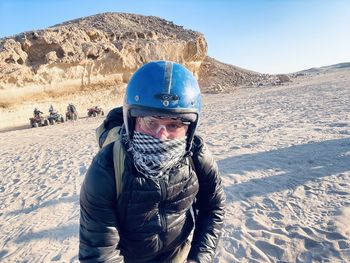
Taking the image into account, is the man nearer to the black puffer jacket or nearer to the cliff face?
the black puffer jacket

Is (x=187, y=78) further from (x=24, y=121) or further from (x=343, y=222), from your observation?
(x=24, y=121)

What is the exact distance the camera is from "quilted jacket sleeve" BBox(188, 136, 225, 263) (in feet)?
6.91

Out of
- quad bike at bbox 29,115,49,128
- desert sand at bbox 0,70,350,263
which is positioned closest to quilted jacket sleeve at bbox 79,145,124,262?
desert sand at bbox 0,70,350,263

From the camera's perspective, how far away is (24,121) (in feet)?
66.0

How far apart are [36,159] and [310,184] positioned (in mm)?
7279

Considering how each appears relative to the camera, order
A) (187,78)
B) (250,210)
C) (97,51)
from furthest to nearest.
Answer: (97,51)
(250,210)
(187,78)

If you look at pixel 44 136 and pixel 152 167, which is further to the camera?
pixel 44 136

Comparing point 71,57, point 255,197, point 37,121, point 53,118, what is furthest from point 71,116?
point 255,197

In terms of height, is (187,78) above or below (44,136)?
above

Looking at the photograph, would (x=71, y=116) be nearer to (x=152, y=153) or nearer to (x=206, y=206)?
(x=206, y=206)

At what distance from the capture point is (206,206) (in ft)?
7.47

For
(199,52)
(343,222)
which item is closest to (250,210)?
(343,222)

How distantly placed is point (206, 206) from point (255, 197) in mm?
2942

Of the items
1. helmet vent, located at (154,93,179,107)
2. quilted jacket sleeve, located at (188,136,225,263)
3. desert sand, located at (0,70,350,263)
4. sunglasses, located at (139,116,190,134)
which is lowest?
desert sand, located at (0,70,350,263)
